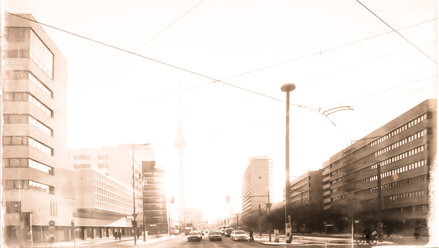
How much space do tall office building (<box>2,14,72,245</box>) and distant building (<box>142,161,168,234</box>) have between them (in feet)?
400

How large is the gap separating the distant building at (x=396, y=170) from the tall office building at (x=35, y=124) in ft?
129

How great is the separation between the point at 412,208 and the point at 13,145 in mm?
62549

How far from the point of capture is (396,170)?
8525cm

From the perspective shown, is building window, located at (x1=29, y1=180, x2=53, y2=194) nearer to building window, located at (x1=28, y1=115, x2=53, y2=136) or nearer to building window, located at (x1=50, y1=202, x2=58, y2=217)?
building window, located at (x1=50, y1=202, x2=58, y2=217)

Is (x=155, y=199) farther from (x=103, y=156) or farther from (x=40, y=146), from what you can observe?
(x=40, y=146)

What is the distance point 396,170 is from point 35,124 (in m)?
62.6

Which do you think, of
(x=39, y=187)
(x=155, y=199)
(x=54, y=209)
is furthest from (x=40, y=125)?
(x=155, y=199)

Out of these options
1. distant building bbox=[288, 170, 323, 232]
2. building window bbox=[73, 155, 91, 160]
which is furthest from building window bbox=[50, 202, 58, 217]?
building window bbox=[73, 155, 91, 160]

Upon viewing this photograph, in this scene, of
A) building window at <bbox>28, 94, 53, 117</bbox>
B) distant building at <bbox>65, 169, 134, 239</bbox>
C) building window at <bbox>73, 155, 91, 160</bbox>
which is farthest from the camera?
building window at <bbox>73, 155, 91, 160</bbox>

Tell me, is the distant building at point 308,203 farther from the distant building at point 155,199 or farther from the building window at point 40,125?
the distant building at point 155,199

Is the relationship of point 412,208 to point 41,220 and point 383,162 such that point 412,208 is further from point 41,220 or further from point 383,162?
point 41,220

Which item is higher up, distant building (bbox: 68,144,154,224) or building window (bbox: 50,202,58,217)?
distant building (bbox: 68,144,154,224)

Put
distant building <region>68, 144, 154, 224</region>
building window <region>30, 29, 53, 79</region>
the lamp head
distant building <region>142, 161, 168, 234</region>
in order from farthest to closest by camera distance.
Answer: distant building <region>142, 161, 168, 234</region>, distant building <region>68, 144, 154, 224</region>, building window <region>30, 29, 53, 79</region>, the lamp head

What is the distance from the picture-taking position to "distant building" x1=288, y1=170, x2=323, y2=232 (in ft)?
357
